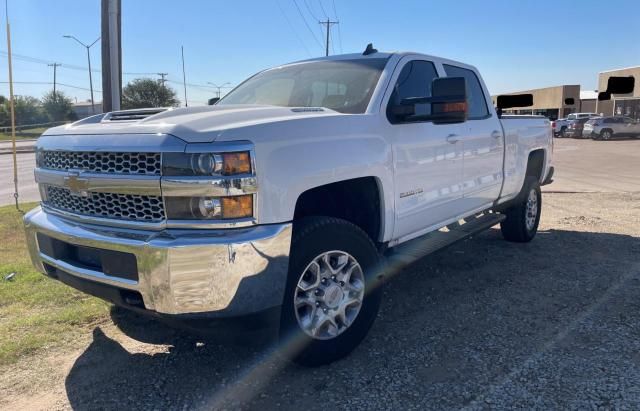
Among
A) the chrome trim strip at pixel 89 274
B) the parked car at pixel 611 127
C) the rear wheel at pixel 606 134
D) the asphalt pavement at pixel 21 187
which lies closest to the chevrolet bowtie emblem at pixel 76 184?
the chrome trim strip at pixel 89 274

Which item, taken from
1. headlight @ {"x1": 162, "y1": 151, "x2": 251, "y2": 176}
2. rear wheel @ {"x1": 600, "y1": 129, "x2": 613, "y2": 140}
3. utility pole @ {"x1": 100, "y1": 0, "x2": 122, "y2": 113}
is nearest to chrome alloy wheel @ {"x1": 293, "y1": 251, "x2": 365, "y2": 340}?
headlight @ {"x1": 162, "y1": 151, "x2": 251, "y2": 176}

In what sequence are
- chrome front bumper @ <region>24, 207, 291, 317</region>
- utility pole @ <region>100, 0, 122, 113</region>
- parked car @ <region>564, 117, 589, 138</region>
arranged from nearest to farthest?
1. chrome front bumper @ <region>24, 207, 291, 317</region>
2. utility pole @ <region>100, 0, 122, 113</region>
3. parked car @ <region>564, 117, 589, 138</region>

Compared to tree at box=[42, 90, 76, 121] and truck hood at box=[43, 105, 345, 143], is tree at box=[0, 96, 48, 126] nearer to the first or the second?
tree at box=[42, 90, 76, 121]

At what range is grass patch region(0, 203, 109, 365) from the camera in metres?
3.63

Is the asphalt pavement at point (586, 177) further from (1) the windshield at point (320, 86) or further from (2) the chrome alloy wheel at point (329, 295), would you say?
(2) the chrome alloy wheel at point (329, 295)

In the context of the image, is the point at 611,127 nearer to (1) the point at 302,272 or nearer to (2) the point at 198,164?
(1) the point at 302,272

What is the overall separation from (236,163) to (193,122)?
385 millimetres

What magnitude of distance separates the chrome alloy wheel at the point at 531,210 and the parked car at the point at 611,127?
101 feet

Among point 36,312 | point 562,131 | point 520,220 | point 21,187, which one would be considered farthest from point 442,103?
point 562,131

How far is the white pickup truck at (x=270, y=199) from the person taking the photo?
2551 millimetres

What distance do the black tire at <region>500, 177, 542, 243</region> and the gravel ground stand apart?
143cm

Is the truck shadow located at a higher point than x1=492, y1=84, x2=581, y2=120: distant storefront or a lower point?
lower

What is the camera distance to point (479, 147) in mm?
4793

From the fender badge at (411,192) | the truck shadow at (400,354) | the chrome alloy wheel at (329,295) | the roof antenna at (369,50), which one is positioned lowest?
the truck shadow at (400,354)
